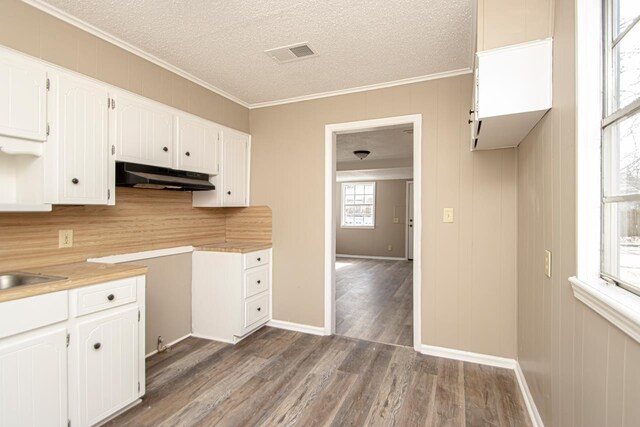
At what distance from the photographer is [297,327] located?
336 centimetres

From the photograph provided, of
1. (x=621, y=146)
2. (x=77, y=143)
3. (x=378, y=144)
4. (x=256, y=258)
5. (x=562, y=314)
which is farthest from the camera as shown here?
(x=378, y=144)

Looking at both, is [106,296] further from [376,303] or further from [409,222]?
[409,222]

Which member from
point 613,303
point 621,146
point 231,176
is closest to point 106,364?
point 231,176

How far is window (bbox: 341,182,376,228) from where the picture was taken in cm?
903

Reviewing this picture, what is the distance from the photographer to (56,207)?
2090 mm

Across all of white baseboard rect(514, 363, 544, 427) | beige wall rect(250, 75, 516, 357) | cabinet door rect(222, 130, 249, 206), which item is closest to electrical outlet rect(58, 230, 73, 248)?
cabinet door rect(222, 130, 249, 206)

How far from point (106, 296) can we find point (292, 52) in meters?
2.09

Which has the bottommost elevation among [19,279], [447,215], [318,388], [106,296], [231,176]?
[318,388]

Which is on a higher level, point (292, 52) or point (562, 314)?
point (292, 52)

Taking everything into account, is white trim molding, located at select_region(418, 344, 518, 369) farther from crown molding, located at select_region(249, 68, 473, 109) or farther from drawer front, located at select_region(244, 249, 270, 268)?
crown molding, located at select_region(249, 68, 473, 109)

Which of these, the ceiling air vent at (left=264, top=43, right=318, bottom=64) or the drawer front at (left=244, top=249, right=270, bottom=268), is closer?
the ceiling air vent at (left=264, top=43, right=318, bottom=64)

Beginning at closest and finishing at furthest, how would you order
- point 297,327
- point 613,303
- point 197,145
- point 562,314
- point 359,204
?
point 613,303 → point 562,314 → point 197,145 → point 297,327 → point 359,204

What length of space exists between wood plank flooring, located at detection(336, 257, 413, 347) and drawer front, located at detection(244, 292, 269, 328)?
82 centimetres

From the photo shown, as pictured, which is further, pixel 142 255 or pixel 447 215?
pixel 447 215
